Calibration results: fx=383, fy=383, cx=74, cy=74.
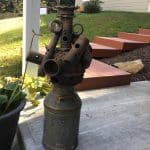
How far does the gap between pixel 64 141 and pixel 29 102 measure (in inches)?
47.4

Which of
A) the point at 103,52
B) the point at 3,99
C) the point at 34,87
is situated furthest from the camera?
the point at 103,52

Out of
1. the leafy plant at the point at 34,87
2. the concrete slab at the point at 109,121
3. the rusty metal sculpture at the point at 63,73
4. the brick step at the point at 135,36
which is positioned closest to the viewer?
the rusty metal sculpture at the point at 63,73

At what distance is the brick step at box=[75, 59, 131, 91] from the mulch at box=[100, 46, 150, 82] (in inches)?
16.7

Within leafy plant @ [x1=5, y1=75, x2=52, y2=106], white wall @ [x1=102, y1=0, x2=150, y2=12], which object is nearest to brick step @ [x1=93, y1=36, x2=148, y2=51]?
leafy plant @ [x1=5, y1=75, x2=52, y2=106]

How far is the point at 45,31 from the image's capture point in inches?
340

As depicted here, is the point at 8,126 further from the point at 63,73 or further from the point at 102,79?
the point at 102,79

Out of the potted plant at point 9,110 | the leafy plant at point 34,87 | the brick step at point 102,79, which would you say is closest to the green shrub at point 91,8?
the brick step at point 102,79

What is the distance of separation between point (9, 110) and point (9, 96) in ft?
0.51

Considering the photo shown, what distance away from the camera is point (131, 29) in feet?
28.6

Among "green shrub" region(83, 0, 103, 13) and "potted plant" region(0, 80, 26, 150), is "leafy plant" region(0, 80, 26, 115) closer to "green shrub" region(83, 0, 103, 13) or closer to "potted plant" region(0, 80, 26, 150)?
"potted plant" region(0, 80, 26, 150)

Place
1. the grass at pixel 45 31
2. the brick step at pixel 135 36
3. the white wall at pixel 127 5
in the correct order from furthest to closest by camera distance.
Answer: the white wall at pixel 127 5
the brick step at pixel 135 36
the grass at pixel 45 31

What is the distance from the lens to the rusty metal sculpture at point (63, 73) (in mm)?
2658

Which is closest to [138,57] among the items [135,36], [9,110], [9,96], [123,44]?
[123,44]

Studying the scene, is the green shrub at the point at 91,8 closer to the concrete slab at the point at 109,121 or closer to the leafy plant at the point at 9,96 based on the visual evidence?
the concrete slab at the point at 109,121
